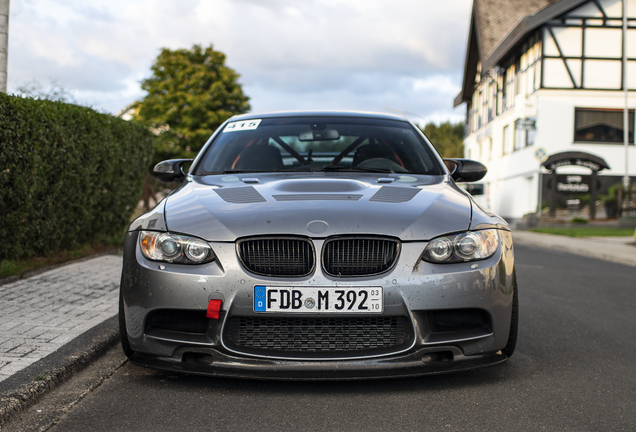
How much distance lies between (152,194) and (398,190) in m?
21.0

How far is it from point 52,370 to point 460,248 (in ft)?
6.86

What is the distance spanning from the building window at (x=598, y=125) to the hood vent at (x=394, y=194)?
2709 cm

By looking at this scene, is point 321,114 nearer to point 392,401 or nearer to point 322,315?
point 322,315

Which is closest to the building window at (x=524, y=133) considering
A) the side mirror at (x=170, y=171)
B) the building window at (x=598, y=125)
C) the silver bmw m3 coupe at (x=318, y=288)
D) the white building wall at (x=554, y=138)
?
the white building wall at (x=554, y=138)

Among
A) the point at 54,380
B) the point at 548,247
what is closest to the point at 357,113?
the point at 54,380

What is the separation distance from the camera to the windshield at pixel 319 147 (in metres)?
4.46

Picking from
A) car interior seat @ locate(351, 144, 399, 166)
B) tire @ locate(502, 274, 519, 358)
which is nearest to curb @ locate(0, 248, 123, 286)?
car interior seat @ locate(351, 144, 399, 166)

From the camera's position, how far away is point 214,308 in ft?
9.95

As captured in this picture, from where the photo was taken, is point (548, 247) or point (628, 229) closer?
point (548, 247)

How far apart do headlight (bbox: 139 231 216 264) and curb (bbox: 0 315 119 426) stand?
75 cm

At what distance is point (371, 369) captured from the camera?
3.02m

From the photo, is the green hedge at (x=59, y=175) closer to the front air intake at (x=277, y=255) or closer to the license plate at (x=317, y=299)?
the front air intake at (x=277, y=255)

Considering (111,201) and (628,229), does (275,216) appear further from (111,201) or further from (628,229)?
(628,229)

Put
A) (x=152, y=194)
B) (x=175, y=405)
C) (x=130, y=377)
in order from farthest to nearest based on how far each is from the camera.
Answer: (x=152, y=194) → (x=130, y=377) → (x=175, y=405)
